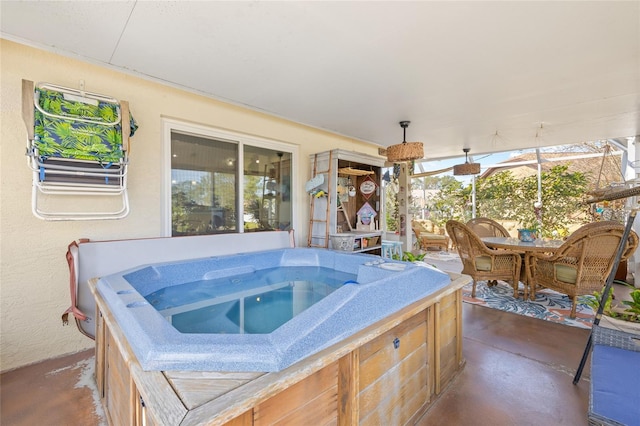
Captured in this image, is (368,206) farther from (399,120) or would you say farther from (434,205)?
(434,205)

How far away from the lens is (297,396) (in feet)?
3.21

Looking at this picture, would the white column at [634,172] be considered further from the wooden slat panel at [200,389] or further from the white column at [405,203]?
the wooden slat panel at [200,389]

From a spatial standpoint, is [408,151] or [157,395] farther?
[408,151]

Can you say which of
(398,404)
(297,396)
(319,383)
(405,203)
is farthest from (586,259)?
(297,396)

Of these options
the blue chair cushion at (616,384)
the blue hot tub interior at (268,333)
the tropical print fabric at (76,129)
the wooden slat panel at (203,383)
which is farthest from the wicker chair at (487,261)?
the tropical print fabric at (76,129)

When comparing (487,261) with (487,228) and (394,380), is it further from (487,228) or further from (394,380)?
(394,380)

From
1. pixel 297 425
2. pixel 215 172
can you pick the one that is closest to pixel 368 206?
pixel 215 172

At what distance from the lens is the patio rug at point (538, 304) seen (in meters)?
3.06

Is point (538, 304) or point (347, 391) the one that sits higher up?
point (347, 391)

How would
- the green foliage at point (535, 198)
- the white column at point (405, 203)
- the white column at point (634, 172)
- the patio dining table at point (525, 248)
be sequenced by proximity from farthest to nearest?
the green foliage at point (535, 198), the white column at point (405, 203), the white column at point (634, 172), the patio dining table at point (525, 248)

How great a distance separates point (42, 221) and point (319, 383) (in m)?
2.61

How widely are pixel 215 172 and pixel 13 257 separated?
6.06ft

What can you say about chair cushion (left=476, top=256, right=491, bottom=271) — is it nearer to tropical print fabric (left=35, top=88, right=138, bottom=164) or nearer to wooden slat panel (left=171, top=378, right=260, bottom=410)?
wooden slat panel (left=171, top=378, right=260, bottom=410)

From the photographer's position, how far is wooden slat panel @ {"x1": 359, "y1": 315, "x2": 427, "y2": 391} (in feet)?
4.11
